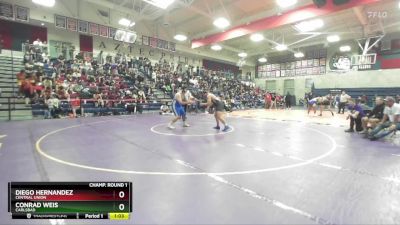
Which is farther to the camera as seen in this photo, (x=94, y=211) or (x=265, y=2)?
(x=265, y=2)

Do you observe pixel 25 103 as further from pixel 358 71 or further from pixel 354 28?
pixel 358 71

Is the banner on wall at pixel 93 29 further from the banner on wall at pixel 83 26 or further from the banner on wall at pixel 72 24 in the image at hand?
the banner on wall at pixel 72 24

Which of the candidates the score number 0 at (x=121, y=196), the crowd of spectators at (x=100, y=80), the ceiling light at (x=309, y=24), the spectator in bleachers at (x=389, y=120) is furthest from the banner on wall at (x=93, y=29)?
the score number 0 at (x=121, y=196)

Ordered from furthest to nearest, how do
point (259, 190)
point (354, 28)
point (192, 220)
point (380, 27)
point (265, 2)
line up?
1. point (354, 28)
2. point (380, 27)
3. point (265, 2)
4. point (259, 190)
5. point (192, 220)

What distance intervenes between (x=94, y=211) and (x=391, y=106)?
7755mm

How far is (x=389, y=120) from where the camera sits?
7.18m

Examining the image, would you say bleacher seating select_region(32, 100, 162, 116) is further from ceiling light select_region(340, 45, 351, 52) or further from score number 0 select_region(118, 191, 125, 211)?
ceiling light select_region(340, 45, 351, 52)

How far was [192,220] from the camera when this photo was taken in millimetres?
2529

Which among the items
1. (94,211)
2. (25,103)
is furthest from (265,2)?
(94,211)

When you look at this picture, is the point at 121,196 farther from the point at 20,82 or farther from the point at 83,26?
the point at 83,26

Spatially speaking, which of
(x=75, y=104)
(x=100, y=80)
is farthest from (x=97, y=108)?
(x=100, y=80)
